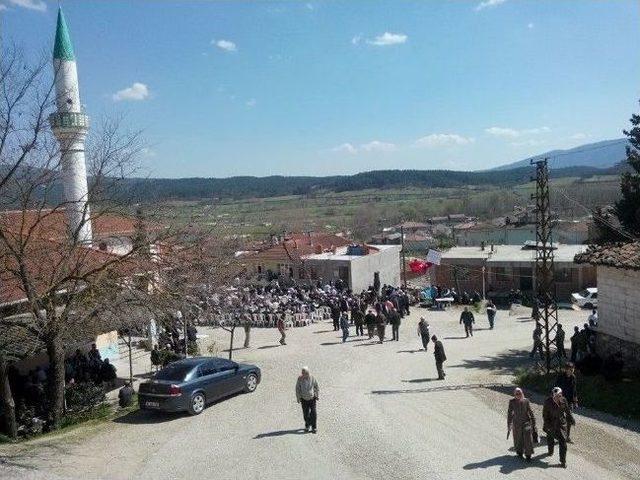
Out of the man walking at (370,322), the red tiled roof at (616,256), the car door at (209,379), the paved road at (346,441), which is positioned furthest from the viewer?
the man walking at (370,322)

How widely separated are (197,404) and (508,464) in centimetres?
694

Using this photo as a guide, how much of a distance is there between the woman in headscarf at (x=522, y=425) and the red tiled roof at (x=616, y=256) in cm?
653

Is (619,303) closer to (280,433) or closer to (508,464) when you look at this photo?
(508,464)

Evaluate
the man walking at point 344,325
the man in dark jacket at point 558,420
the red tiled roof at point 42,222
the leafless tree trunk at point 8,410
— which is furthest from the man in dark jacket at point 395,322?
the leafless tree trunk at point 8,410

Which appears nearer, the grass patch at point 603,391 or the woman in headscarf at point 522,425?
the woman in headscarf at point 522,425

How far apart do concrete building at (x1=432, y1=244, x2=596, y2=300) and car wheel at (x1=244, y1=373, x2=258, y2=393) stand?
2161 cm

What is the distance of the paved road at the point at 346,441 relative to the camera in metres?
9.69

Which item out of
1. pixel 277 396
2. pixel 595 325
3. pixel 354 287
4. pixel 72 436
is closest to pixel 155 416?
pixel 72 436

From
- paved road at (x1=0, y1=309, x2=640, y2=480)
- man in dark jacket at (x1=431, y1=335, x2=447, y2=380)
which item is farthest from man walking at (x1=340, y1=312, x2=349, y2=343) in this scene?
man in dark jacket at (x1=431, y1=335, x2=447, y2=380)

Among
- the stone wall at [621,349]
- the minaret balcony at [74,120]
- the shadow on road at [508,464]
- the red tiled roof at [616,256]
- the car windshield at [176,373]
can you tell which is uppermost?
the minaret balcony at [74,120]

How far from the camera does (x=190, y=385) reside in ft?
43.5

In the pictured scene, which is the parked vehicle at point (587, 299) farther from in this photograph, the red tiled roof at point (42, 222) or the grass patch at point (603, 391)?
the red tiled roof at point (42, 222)

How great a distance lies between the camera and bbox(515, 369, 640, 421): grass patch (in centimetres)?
1313

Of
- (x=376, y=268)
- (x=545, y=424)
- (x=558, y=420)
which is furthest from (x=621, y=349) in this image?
(x=376, y=268)
